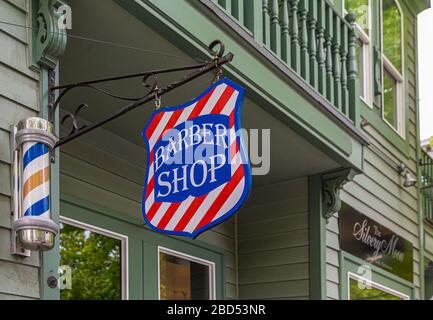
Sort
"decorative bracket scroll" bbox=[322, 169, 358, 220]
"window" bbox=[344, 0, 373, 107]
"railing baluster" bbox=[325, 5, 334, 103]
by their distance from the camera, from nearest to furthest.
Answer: "railing baluster" bbox=[325, 5, 334, 103] < "decorative bracket scroll" bbox=[322, 169, 358, 220] < "window" bbox=[344, 0, 373, 107]

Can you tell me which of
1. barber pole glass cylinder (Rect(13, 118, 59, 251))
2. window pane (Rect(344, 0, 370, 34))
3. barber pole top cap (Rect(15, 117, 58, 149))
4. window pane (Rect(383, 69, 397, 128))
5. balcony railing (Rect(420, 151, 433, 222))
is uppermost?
window pane (Rect(344, 0, 370, 34))

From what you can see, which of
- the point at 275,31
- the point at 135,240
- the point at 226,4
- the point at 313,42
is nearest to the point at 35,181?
the point at 226,4

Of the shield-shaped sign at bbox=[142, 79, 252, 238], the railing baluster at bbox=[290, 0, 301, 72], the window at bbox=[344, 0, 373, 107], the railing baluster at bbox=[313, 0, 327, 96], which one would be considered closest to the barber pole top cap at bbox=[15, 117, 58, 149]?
the shield-shaped sign at bbox=[142, 79, 252, 238]

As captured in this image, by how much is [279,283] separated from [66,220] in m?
2.54

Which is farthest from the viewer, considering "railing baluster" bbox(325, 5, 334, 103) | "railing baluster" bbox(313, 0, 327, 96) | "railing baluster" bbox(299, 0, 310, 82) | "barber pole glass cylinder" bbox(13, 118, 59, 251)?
"railing baluster" bbox(325, 5, 334, 103)

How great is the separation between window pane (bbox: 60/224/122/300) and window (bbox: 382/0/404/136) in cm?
517

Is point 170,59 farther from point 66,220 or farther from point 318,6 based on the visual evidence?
point 318,6

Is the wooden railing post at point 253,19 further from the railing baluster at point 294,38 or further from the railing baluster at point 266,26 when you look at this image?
the railing baluster at point 294,38

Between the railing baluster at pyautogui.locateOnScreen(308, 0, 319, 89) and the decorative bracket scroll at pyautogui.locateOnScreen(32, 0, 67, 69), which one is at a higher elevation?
the railing baluster at pyautogui.locateOnScreen(308, 0, 319, 89)

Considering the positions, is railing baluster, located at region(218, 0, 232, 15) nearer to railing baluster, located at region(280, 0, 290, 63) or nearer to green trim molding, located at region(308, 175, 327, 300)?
railing baluster, located at region(280, 0, 290, 63)

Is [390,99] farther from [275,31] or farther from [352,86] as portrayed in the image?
[275,31]

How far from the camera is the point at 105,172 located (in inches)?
252

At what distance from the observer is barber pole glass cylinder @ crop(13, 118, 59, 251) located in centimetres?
384

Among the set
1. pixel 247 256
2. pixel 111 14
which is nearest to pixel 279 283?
pixel 247 256
